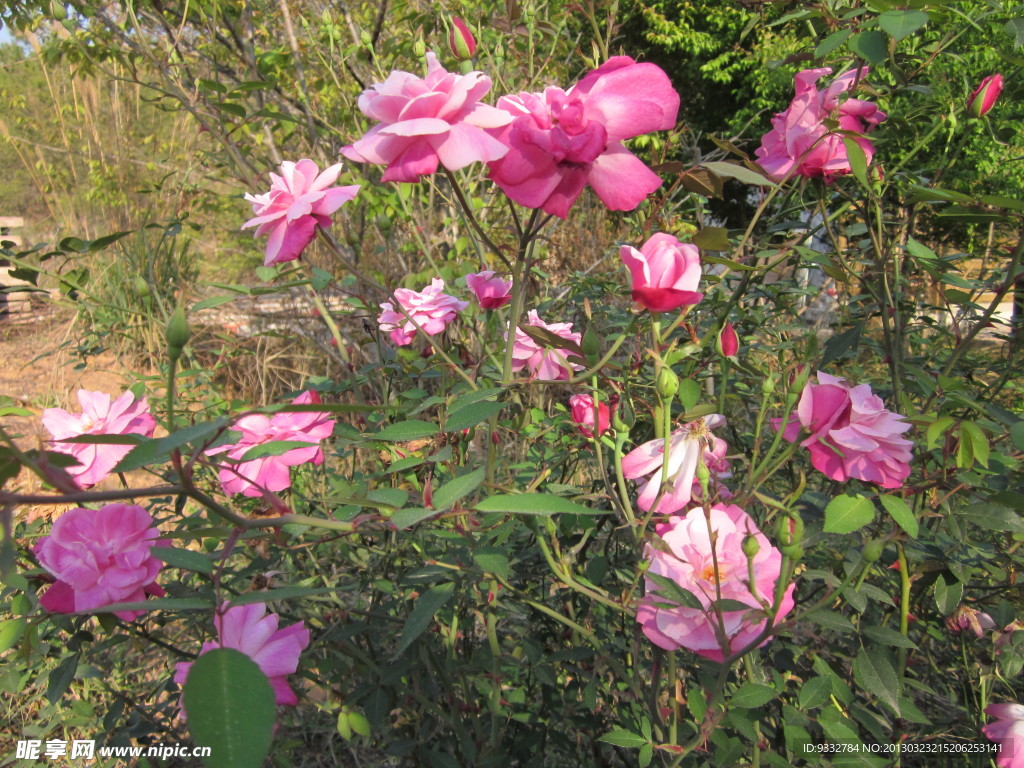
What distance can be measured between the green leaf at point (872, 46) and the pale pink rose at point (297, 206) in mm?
503

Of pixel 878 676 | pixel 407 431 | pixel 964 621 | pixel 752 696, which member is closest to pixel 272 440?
pixel 407 431

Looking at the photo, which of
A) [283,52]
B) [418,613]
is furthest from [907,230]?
[283,52]

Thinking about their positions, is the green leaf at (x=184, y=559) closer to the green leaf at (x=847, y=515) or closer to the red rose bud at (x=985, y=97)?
the green leaf at (x=847, y=515)

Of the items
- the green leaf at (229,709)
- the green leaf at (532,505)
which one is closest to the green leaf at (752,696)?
the green leaf at (532,505)

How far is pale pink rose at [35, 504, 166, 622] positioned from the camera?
0.59 meters

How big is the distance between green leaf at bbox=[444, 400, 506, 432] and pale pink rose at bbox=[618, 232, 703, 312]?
15 cm

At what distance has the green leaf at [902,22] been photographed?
1.69 feet

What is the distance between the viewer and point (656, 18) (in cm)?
615

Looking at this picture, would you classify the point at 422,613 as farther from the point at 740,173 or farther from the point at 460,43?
the point at 460,43

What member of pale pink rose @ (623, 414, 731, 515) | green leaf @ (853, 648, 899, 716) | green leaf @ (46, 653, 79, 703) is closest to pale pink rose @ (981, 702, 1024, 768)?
green leaf @ (853, 648, 899, 716)

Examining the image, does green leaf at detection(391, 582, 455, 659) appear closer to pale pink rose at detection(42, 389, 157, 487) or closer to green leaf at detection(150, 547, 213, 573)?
green leaf at detection(150, 547, 213, 573)

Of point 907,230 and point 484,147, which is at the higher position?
point 484,147

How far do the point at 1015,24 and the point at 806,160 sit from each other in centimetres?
22

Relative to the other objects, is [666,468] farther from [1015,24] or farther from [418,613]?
[1015,24]
